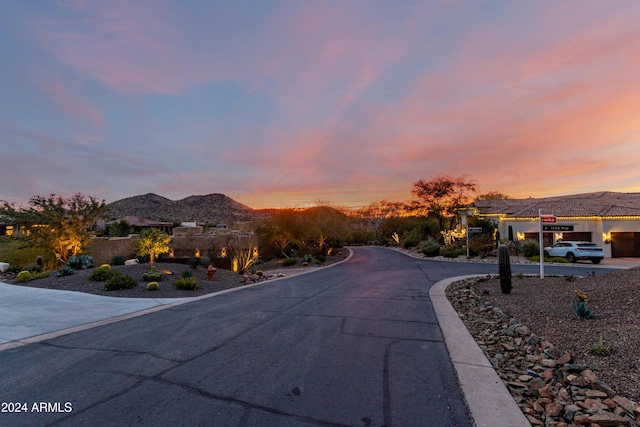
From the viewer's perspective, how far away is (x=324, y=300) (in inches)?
390

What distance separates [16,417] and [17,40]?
16070mm

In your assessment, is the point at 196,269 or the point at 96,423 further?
the point at 196,269

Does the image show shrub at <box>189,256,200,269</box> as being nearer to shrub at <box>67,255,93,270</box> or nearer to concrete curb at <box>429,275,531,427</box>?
shrub at <box>67,255,93,270</box>

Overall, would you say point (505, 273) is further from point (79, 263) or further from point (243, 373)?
point (79, 263)

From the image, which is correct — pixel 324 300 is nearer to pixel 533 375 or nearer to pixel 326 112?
pixel 533 375

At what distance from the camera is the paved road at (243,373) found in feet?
11.3

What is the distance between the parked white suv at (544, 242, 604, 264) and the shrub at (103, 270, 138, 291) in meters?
27.9

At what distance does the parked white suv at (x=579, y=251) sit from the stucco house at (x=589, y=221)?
1241mm

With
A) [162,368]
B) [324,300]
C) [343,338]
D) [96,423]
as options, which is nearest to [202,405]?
[96,423]

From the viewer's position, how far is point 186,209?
7875cm

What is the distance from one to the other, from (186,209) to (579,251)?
76.3m

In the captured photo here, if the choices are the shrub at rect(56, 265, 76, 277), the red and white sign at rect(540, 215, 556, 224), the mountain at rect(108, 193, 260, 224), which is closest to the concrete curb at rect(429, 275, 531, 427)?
the red and white sign at rect(540, 215, 556, 224)

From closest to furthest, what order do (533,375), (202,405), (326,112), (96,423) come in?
(96,423) < (202,405) < (533,375) < (326,112)

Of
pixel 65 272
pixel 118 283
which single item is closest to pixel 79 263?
pixel 65 272
